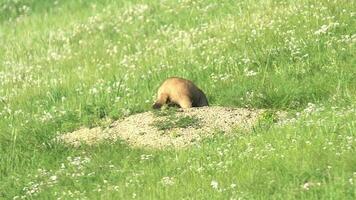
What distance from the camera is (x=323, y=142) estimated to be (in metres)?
8.38

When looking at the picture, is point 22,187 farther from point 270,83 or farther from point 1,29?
point 1,29

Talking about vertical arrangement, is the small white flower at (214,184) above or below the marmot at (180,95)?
above

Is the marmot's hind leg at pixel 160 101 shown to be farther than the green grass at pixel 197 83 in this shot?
Yes

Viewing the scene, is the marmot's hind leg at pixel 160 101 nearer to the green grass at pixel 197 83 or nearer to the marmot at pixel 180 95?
the marmot at pixel 180 95

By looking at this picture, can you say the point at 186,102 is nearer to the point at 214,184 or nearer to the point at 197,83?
the point at 197,83

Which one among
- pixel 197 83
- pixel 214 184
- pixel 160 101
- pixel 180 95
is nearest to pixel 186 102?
pixel 180 95

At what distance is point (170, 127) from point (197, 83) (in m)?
2.67

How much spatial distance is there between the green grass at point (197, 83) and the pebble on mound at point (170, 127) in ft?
0.97

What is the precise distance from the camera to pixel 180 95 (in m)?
11.6

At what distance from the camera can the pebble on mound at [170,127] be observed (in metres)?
10.6

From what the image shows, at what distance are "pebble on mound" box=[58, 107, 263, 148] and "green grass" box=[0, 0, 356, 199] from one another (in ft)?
0.97

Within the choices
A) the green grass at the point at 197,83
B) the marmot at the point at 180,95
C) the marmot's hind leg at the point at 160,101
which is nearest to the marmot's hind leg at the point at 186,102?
the marmot at the point at 180,95

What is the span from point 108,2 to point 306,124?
1358 cm

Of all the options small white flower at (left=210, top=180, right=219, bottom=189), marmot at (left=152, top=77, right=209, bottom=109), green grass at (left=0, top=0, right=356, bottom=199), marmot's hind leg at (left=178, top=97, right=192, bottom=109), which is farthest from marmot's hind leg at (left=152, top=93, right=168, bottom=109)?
small white flower at (left=210, top=180, right=219, bottom=189)
